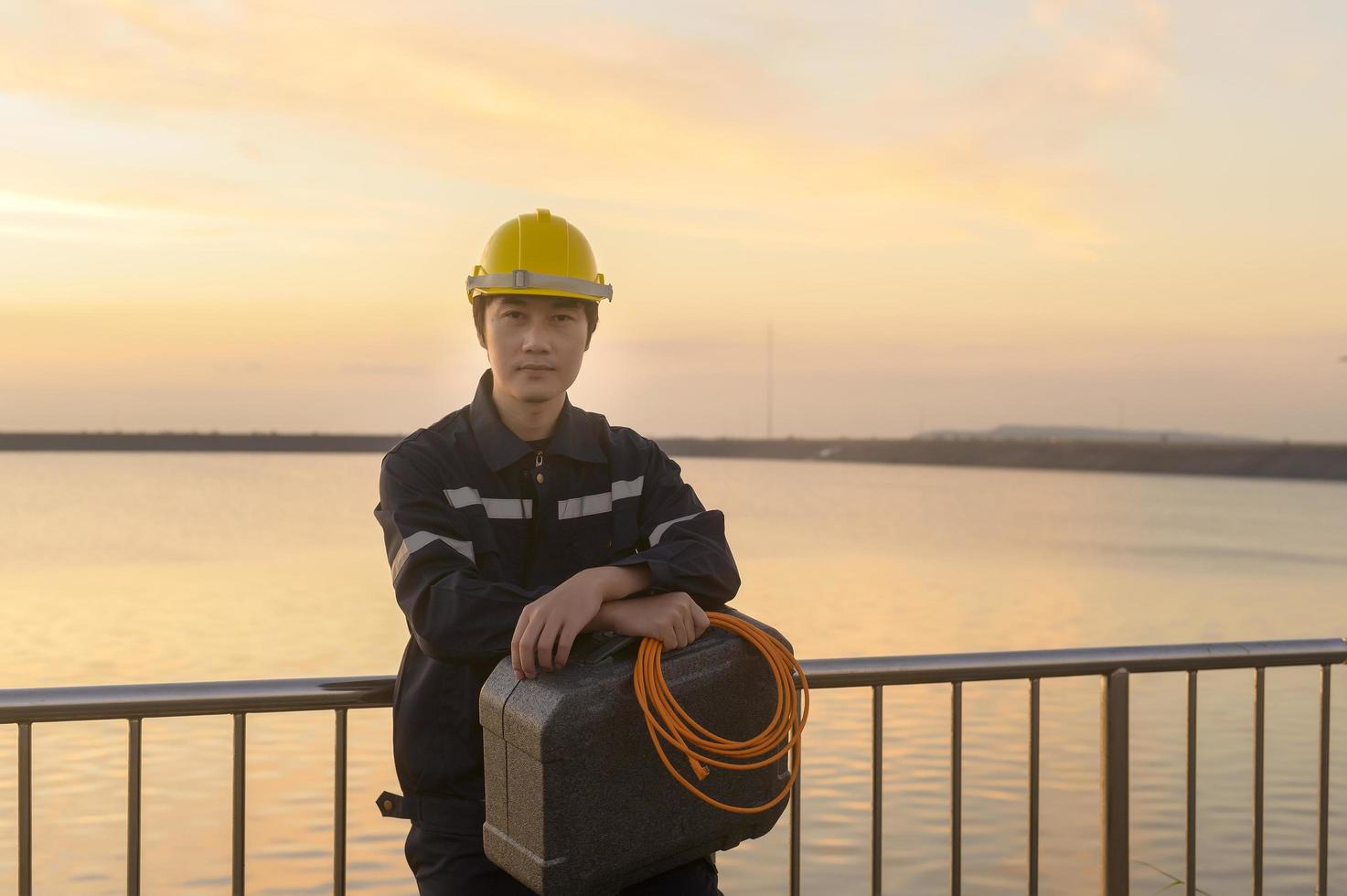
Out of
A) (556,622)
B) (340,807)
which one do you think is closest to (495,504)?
(556,622)

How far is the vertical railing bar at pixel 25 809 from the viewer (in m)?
2.35

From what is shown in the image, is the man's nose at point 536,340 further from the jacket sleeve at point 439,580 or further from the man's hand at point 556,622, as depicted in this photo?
the man's hand at point 556,622

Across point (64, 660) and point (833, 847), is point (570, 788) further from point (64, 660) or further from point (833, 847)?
point (64, 660)

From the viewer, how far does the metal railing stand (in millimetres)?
2355

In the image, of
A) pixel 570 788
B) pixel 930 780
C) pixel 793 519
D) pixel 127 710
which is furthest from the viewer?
pixel 793 519

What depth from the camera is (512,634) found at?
6.64 feet

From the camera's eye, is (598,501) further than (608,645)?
Yes

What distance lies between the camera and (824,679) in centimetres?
267

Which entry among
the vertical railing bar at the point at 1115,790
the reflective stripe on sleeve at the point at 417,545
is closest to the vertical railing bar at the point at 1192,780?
the vertical railing bar at the point at 1115,790

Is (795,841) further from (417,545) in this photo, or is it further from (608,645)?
(417,545)

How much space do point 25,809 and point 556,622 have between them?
1.29 metres

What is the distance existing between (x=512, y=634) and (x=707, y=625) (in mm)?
355

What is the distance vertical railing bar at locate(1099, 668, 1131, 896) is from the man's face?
177 cm

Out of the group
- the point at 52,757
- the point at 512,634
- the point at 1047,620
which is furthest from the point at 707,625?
the point at 1047,620
